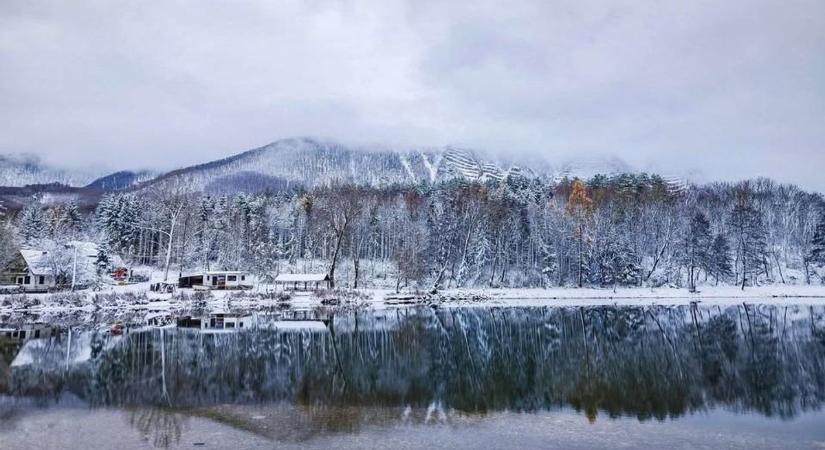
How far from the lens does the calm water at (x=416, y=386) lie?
45.9 ft

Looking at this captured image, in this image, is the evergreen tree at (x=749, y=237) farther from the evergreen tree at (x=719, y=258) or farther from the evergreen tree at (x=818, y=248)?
the evergreen tree at (x=818, y=248)

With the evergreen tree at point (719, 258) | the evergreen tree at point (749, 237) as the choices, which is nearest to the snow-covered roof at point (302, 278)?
the evergreen tree at point (719, 258)

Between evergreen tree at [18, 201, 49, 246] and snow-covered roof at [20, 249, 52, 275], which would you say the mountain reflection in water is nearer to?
snow-covered roof at [20, 249, 52, 275]

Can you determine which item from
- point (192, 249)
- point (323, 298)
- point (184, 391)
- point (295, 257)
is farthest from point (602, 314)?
point (192, 249)

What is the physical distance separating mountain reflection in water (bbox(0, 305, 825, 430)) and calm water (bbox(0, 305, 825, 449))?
104 millimetres

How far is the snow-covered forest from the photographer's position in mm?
73938

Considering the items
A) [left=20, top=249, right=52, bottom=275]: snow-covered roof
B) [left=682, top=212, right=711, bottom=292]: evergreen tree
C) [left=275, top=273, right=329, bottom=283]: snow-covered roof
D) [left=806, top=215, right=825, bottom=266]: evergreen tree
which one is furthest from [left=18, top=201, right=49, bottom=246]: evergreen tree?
[left=806, top=215, right=825, bottom=266]: evergreen tree

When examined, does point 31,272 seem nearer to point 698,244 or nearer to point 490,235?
point 490,235

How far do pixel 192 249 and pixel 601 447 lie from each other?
297 feet

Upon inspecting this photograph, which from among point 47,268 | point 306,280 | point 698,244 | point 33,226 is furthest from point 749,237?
point 33,226

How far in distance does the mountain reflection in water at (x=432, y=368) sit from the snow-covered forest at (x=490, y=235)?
3244 centimetres

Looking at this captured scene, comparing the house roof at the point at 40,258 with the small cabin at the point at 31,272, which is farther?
the house roof at the point at 40,258

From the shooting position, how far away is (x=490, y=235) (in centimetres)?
8044

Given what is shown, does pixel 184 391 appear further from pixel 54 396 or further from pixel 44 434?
pixel 44 434
